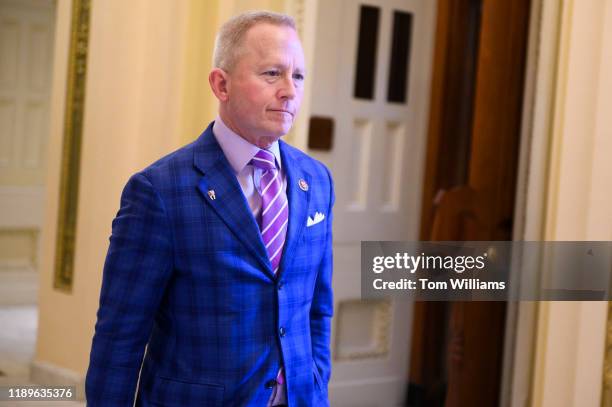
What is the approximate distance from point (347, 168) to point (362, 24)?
686 mm

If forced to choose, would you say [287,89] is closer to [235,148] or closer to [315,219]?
[235,148]

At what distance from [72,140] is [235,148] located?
2564mm

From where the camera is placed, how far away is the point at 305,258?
1.67 m

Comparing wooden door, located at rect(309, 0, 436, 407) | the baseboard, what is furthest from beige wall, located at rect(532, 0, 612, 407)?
the baseboard

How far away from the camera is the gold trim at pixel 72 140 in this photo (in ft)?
13.1

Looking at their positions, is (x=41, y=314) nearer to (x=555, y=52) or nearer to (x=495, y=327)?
(x=495, y=327)

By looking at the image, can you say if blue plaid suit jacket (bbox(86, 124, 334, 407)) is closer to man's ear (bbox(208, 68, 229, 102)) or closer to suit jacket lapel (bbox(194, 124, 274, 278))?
suit jacket lapel (bbox(194, 124, 274, 278))

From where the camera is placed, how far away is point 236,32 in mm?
1564

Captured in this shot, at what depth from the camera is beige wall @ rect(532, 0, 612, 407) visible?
2.80 metres

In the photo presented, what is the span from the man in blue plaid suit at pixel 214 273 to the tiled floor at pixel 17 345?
2.30 metres

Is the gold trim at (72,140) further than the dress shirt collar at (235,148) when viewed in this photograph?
Yes

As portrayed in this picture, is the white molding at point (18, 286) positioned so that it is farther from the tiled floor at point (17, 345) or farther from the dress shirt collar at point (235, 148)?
the dress shirt collar at point (235, 148)

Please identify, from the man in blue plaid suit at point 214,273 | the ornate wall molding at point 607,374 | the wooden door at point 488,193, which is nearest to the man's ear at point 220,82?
the man in blue plaid suit at point 214,273

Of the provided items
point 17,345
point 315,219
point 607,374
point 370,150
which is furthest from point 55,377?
point 315,219
